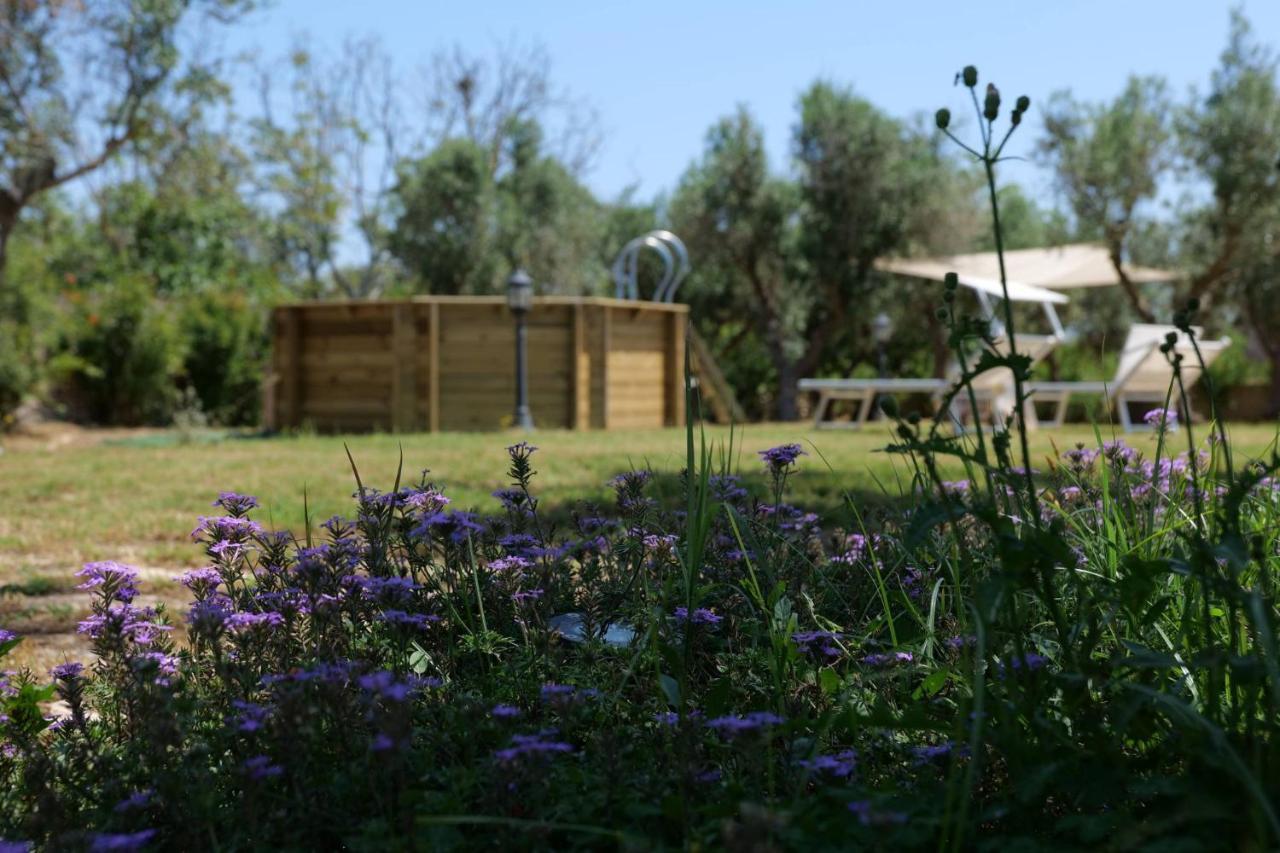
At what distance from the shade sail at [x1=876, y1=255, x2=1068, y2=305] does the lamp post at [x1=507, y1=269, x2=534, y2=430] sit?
392 centimetres

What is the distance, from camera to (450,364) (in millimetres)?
11906

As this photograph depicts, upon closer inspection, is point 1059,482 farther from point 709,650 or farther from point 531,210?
point 531,210

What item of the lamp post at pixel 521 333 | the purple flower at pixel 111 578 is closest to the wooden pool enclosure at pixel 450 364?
the lamp post at pixel 521 333

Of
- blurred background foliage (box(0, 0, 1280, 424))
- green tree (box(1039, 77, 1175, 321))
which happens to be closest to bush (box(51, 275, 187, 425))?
blurred background foliage (box(0, 0, 1280, 424))

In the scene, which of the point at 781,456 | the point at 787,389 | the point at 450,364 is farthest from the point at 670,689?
the point at 787,389

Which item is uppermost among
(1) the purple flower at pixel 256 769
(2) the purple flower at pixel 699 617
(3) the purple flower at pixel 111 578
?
(3) the purple flower at pixel 111 578

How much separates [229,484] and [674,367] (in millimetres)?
7842

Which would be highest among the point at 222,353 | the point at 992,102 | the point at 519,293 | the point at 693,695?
the point at 519,293

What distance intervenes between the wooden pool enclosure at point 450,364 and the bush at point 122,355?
7.97ft

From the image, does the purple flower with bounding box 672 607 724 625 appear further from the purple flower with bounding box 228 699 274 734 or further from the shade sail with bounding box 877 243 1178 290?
the shade sail with bounding box 877 243 1178 290

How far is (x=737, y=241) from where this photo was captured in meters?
19.4

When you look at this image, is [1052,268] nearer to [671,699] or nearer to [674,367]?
[674,367]

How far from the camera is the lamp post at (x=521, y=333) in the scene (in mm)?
11156

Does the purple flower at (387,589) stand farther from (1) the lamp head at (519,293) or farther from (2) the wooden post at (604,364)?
(2) the wooden post at (604,364)
